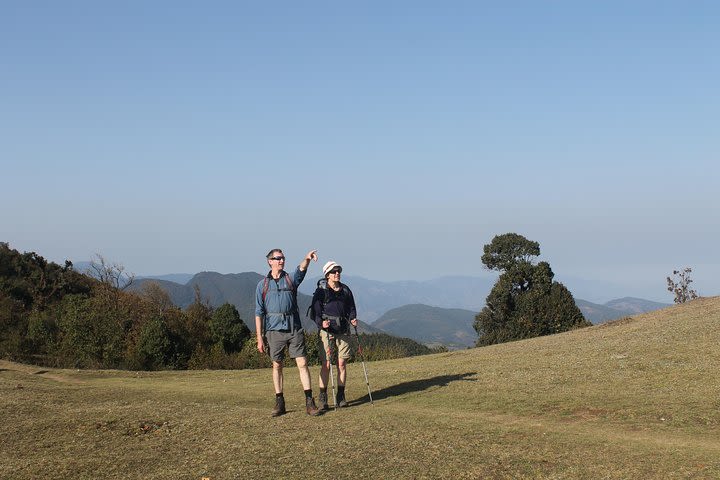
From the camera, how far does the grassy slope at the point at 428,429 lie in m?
8.16

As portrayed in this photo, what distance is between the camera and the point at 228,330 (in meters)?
43.0

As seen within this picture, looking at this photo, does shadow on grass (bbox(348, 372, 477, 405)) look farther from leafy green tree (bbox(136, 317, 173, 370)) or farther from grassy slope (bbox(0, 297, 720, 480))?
leafy green tree (bbox(136, 317, 173, 370))

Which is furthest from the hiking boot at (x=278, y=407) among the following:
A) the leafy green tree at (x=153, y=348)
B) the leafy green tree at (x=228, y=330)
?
the leafy green tree at (x=228, y=330)

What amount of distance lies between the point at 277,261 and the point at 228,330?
3229 cm

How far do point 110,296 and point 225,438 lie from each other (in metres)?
44.8

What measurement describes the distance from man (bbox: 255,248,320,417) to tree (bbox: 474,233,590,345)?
44794 mm

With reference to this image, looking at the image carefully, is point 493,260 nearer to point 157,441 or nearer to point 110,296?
point 110,296

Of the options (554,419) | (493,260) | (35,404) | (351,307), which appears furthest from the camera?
(493,260)

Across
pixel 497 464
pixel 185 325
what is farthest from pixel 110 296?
pixel 497 464

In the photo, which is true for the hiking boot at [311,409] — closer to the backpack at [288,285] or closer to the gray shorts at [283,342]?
the gray shorts at [283,342]

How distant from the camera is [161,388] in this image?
20094 mm

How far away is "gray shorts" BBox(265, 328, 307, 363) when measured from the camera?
39.7ft

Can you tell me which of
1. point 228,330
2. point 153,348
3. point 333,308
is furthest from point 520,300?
point 333,308

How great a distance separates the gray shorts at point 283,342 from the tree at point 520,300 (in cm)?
4480
